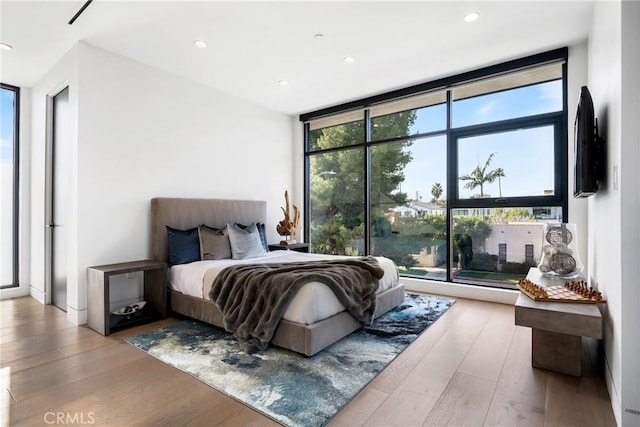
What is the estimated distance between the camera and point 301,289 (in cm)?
250

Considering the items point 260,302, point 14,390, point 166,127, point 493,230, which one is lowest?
point 14,390

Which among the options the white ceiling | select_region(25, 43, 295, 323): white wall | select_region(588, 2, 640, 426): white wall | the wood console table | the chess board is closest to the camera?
select_region(588, 2, 640, 426): white wall

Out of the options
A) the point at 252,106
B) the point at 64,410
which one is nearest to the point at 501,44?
the point at 252,106

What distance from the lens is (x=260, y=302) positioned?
102 inches

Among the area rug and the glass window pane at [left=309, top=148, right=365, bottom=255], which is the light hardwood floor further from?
the glass window pane at [left=309, top=148, right=365, bottom=255]

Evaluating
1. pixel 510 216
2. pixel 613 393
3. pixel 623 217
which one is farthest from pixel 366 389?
pixel 510 216

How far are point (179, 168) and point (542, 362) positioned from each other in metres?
4.14

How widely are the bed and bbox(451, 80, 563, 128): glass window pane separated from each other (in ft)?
7.41

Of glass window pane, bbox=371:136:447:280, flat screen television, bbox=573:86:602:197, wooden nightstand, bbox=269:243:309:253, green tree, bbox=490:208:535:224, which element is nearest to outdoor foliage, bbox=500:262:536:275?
green tree, bbox=490:208:535:224

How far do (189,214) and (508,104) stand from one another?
4150 millimetres

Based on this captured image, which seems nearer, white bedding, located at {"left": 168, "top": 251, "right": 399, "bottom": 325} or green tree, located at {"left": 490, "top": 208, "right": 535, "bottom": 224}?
white bedding, located at {"left": 168, "top": 251, "right": 399, "bottom": 325}

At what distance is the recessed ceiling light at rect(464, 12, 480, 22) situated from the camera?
112 inches

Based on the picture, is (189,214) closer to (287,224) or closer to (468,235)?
(287,224)

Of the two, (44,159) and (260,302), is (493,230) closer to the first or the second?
(260,302)
